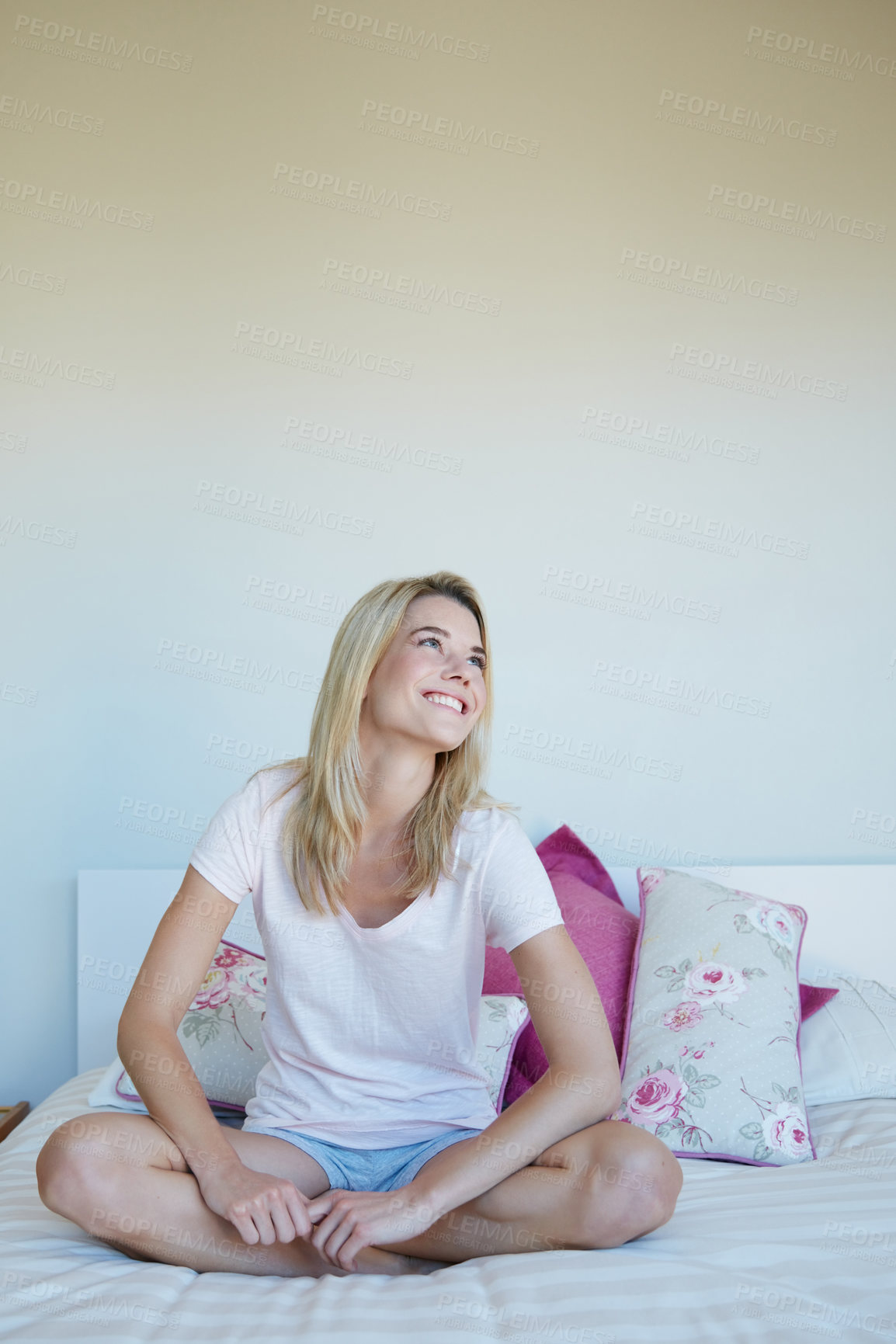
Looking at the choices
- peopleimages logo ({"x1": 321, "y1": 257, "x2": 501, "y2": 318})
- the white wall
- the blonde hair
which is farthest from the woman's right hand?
peopleimages logo ({"x1": 321, "y1": 257, "x2": 501, "y2": 318})

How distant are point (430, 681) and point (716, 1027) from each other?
2.83ft

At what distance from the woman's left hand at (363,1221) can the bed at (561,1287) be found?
0.12 ft

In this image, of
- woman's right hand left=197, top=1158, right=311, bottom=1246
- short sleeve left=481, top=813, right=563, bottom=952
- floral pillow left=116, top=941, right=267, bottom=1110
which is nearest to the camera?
woman's right hand left=197, top=1158, right=311, bottom=1246

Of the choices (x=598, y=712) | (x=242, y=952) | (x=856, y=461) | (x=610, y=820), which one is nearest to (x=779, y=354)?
(x=856, y=461)

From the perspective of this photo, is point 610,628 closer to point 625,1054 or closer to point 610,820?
point 610,820

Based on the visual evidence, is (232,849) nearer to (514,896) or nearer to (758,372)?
Answer: (514,896)

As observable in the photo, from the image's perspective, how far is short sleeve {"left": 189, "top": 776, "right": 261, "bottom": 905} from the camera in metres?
1.39

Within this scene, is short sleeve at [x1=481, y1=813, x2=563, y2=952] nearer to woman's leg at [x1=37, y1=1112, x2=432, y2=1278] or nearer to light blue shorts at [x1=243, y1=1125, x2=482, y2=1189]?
light blue shorts at [x1=243, y1=1125, x2=482, y2=1189]

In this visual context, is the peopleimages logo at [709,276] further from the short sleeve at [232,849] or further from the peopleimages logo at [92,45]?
the short sleeve at [232,849]

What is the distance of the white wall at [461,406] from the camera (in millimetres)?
2332

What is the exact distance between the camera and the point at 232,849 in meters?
1.41

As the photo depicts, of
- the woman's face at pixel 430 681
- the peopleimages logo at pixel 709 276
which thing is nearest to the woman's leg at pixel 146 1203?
the woman's face at pixel 430 681

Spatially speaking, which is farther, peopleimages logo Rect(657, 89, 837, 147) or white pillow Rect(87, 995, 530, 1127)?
peopleimages logo Rect(657, 89, 837, 147)

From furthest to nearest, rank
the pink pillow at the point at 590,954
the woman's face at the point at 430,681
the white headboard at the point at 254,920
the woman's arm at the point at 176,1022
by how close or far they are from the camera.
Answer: the white headboard at the point at 254,920 → the pink pillow at the point at 590,954 → the woman's face at the point at 430,681 → the woman's arm at the point at 176,1022
